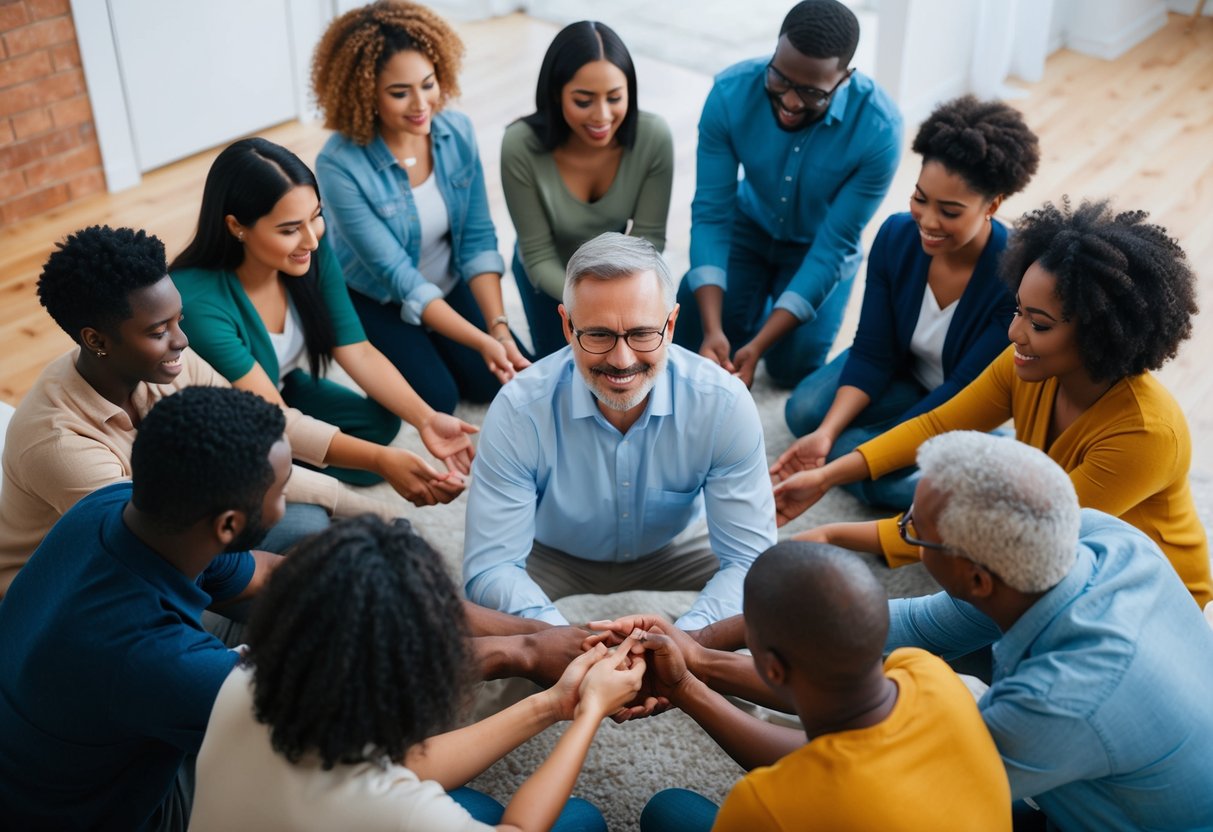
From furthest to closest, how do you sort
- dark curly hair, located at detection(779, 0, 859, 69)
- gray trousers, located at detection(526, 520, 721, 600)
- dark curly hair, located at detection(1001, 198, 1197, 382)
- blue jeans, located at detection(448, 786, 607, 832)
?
dark curly hair, located at detection(779, 0, 859, 69) < gray trousers, located at detection(526, 520, 721, 600) < dark curly hair, located at detection(1001, 198, 1197, 382) < blue jeans, located at detection(448, 786, 607, 832)

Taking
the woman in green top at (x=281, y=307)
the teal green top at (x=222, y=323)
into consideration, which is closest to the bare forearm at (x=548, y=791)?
the woman in green top at (x=281, y=307)

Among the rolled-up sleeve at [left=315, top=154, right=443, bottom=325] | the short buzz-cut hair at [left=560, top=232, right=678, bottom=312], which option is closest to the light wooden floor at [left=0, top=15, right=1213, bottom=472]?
the rolled-up sleeve at [left=315, top=154, right=443, bottom=325]

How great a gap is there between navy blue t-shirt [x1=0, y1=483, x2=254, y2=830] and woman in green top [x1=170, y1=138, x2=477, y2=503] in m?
0.91

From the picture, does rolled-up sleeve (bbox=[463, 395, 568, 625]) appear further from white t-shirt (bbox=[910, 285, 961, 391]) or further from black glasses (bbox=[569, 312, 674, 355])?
white t-shirt (bbox=[910, 285, 961, 391])

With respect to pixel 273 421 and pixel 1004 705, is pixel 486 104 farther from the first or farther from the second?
pixel 1004 705

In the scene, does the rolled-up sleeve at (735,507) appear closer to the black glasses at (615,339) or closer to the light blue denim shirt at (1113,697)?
the black glasses at (615,339)

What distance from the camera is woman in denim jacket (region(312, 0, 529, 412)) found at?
292 cm

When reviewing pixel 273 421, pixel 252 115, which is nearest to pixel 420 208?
pixel 273 421

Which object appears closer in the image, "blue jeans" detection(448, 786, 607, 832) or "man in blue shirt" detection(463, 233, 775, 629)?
"blue jeans" detection(448, 786, 607, 832)

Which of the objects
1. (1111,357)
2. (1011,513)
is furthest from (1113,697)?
(1111,357)

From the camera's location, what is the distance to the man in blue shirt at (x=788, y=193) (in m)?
2.87

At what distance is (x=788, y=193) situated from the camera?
10.4 feet

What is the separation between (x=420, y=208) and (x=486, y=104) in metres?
2.10

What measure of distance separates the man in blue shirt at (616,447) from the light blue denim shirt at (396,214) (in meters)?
1.05
